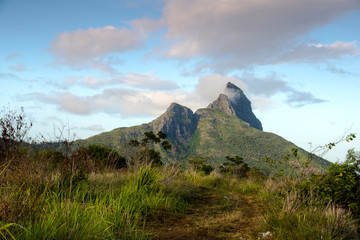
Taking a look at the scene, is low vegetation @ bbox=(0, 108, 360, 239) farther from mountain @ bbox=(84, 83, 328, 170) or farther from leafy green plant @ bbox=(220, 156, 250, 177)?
mountain @ bbox=(84, 83, 328, 170)

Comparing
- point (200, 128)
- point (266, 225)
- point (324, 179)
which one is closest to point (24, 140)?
point (266, 225)

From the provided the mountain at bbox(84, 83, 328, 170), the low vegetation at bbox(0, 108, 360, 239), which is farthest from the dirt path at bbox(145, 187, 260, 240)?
the mountain at bbox(84, 83, 328, 170)

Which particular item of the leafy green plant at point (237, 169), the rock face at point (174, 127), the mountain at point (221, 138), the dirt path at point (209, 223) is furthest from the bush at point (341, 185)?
the rock face at point (174, 127)

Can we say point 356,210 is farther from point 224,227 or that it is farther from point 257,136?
point 257,136

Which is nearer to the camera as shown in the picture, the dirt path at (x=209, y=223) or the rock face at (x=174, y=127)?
the dirt path at (x=209, y=223)

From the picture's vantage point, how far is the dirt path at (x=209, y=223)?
16.1 feet

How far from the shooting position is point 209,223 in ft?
18.7

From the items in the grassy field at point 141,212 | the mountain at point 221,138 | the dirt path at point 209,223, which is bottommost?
the dirt path at point 209,223

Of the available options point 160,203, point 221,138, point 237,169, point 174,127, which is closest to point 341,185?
point 160,203

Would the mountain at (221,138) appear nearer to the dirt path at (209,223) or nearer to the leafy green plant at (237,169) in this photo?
the leafy green plant at (237,169)

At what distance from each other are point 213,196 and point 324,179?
3511 mm

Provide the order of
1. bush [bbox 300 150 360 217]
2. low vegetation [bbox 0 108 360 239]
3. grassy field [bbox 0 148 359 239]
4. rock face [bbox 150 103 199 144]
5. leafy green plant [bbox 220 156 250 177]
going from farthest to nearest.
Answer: rock face [bbox 150 103 199 144], leafy green plant [bbox 220 156 250 177], bush [bbox 300 150 360 217], low vegetation [bbox 0 108 360 239], grassy field [bbox 0 148 359 239]

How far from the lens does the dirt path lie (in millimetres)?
4895

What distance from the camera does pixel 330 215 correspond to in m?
4.99
